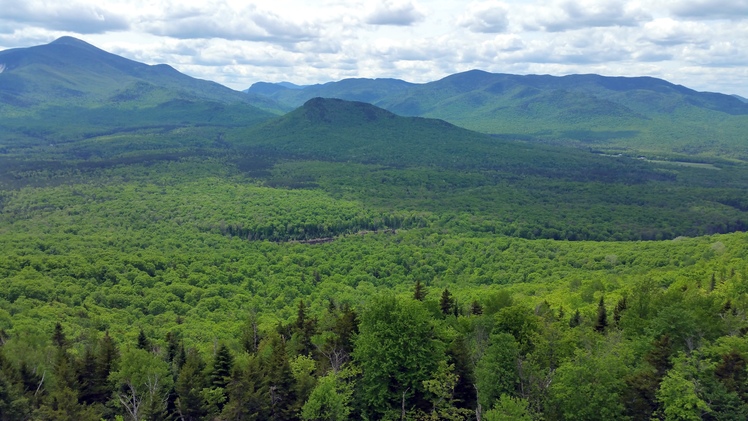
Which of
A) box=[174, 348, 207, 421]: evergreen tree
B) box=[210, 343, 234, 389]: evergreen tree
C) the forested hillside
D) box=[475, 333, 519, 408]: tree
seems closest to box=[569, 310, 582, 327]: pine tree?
the forested hillside

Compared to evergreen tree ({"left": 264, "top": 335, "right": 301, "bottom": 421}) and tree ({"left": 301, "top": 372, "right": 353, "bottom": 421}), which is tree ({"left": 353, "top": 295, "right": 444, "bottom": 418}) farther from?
evergreen tree ({"left": 264, "top": 335, "right": 301, "bottom": 421})

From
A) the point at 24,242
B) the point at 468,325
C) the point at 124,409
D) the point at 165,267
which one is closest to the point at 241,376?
the point at 124,409

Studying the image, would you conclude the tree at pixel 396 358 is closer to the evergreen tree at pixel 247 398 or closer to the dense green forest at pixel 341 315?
the dense green forest at pixel 341 315

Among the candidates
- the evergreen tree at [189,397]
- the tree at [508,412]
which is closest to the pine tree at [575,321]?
the tree at [508,412]

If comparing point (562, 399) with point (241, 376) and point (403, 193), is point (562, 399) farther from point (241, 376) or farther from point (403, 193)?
point (403, 193)

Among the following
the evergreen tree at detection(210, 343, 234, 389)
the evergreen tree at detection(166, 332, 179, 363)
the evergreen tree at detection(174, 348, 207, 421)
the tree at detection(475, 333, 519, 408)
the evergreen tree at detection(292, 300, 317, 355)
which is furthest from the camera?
the evergreen tree at detection(292, 300, 317, 355)
